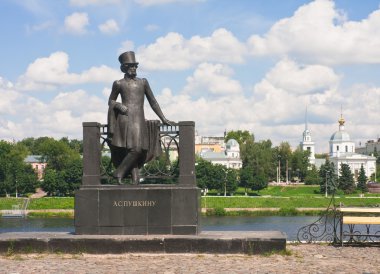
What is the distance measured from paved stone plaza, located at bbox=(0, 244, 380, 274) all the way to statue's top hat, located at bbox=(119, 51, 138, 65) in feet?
12.7

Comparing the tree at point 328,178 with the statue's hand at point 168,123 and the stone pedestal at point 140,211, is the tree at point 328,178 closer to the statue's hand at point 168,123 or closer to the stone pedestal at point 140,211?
the statue's hand at point 168,123

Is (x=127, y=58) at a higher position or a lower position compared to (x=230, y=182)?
higher

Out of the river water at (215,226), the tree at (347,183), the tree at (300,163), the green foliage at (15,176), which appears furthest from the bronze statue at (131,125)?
the tree at (300,163)

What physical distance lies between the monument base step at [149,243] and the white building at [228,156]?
112936 mm

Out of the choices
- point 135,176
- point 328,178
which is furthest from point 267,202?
point 135,176

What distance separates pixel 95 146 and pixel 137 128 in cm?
98

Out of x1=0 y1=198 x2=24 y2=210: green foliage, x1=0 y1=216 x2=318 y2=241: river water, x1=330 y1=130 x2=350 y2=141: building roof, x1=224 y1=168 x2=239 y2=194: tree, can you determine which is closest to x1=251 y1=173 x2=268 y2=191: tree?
x1=224 y1=168 x2=239 y2=194: tree

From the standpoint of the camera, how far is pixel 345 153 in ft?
453

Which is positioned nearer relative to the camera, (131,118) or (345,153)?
(131,118)

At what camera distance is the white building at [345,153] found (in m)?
131

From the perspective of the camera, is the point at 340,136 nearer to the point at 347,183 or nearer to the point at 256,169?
the point at 256,169

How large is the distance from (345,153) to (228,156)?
80.8 feet

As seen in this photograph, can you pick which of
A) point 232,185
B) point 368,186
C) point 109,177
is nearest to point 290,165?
point 368,186

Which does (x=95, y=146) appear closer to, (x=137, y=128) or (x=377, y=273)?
(x=137, y=128)
